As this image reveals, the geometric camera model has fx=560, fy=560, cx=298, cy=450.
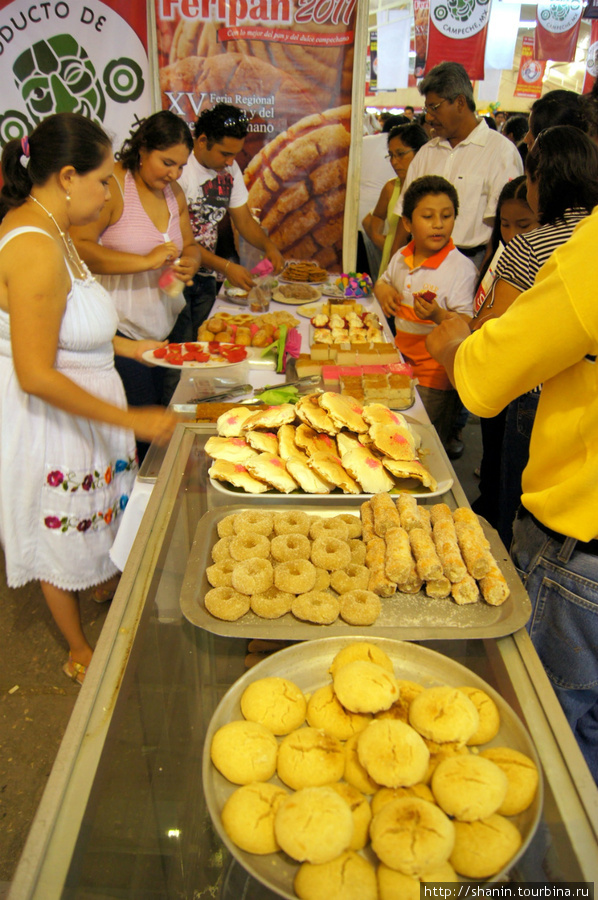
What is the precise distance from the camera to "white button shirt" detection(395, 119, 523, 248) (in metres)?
4.44

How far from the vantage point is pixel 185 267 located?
3.58 meters

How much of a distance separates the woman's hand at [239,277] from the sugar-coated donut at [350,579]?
328 centimetres

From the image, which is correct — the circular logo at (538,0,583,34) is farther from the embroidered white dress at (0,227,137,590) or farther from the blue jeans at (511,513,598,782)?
the blue jeans at (511,513,598,782)

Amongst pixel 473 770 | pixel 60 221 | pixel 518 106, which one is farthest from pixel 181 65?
pixel 518 106

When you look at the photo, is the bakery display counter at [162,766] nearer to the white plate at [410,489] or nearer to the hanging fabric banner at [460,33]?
the white plate at [410,489]

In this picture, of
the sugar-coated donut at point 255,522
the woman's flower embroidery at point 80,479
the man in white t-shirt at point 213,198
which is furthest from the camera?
the man in white t-shirt at point 213,198

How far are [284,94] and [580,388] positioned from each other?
4.92 m

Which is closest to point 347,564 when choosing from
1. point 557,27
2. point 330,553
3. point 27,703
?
point 330,553

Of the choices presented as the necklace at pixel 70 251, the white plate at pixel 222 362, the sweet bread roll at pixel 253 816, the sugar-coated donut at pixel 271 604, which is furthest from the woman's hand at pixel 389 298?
the sweet bread roll at pixel 253 816

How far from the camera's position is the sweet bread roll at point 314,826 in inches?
33.4

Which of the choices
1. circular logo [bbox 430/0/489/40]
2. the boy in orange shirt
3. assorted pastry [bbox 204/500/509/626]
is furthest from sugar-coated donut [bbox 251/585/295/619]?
circular logo [bbox 430/0/489/40]

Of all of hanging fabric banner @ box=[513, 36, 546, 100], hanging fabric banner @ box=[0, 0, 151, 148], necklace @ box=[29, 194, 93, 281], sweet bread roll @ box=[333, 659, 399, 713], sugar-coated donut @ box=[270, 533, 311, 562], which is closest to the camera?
sweet bread roll @ box=[333, 659, 399, 713]

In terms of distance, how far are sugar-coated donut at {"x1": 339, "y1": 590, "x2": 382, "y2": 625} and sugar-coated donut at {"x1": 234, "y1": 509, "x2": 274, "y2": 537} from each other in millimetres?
344

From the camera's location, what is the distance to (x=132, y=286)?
11.6ft
